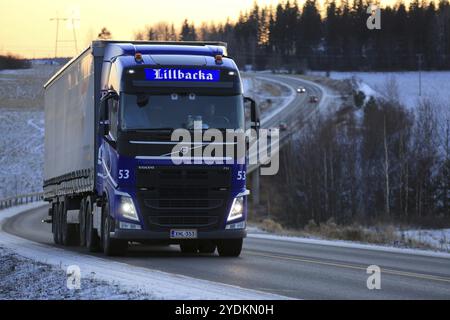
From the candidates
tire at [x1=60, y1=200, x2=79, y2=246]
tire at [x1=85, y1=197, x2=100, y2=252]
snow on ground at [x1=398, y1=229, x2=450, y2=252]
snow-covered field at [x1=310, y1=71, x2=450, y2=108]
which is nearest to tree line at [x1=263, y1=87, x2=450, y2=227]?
snow-covered field at [x1=310, y1=71, x2=450, y2=108]

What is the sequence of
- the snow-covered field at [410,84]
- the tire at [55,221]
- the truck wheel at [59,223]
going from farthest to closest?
the snow-covered field at [410,84] → the tire at [55,221] → the truck wheel at [59,223]

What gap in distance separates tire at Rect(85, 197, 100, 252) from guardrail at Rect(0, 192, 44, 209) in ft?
174

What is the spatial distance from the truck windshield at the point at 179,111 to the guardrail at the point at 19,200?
56686mm

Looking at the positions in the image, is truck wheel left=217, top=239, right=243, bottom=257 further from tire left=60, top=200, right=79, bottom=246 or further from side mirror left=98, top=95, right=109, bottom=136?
tire left=60, top=200, right=79, bottom=246

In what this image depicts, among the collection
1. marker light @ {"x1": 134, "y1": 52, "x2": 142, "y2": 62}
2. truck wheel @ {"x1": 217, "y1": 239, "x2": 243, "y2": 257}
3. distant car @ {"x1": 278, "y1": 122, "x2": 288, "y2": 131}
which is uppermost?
marker light @ {"x1": 134, "y1": 52, "x2": 142, "y2": 62}

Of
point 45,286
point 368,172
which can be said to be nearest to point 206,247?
point 45,286

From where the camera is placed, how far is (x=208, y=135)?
60.1 ft

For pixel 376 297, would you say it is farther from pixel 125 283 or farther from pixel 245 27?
pixel 245 27

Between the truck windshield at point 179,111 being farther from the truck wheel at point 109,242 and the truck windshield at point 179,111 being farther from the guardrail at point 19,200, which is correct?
the guardrail at point 19,200

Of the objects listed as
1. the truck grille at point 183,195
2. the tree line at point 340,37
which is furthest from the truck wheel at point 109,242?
the tree line at point 340,37

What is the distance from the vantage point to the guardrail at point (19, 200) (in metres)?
76.0

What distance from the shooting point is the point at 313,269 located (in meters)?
17.0

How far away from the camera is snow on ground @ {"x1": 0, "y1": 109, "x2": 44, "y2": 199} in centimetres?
9181

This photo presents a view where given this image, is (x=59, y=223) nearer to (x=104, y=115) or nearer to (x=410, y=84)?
(x=104, y=115)
